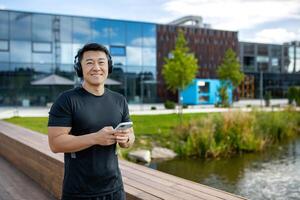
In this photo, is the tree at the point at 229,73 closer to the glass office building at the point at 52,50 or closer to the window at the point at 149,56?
the window at the point at 149,56

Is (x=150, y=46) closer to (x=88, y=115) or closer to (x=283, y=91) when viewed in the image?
(x=283, y=91)

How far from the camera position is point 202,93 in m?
35.9

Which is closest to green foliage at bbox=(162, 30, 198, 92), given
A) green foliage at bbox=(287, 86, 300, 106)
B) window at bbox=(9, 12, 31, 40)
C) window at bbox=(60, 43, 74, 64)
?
green foliage at bbox=(287, 86, 300, 106)

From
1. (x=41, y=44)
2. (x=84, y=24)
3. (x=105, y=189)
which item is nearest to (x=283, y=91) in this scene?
(x=84, y=24)

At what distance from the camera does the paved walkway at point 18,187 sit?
194 inches

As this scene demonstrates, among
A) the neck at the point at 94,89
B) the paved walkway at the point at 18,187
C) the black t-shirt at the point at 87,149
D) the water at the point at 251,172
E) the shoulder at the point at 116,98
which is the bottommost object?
the water at the point at 251,172

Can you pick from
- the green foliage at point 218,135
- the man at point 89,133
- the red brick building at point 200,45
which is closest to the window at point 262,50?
the red brick building at point 200,45

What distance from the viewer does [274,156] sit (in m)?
11.9

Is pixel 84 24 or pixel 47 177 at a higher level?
pixel 84 24

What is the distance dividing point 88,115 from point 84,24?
33.4 m

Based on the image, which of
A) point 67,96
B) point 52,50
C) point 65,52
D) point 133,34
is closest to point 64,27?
point 65,52

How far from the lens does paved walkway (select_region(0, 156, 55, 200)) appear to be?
493 cm

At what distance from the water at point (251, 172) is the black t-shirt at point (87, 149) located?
19.4 ft

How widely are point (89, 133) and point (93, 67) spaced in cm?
36
